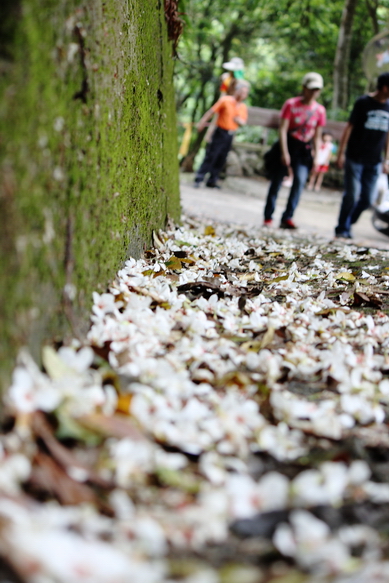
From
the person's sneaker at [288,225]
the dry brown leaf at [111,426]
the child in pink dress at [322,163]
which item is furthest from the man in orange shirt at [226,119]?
the dry brown leaf at [111,426]

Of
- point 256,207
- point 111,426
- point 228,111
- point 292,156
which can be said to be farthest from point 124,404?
point 228,111

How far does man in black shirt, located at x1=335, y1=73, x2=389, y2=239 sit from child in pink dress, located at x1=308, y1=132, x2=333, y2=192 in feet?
26.0

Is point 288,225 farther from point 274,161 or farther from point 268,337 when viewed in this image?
point 268,337

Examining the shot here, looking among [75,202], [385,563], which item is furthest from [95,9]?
[385,563]

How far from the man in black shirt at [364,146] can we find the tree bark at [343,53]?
1050cm

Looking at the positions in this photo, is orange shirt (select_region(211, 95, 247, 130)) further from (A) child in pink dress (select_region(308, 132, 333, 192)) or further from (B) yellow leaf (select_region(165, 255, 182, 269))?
(B) yellow leaf (select_region(165, 255, 182, 269))

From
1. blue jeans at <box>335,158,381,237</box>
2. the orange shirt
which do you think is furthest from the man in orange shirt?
blue jeans at <box>335,158,381,237</box>

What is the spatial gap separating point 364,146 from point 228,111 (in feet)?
14.6

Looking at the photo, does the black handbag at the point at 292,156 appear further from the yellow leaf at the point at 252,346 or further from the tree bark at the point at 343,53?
the tree bark at the point at 343,53

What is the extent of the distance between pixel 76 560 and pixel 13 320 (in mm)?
658

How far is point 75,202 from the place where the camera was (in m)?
1.93

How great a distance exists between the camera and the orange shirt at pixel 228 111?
10.3m

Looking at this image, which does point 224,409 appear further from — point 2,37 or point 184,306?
point 2,37

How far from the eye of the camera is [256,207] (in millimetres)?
10508
